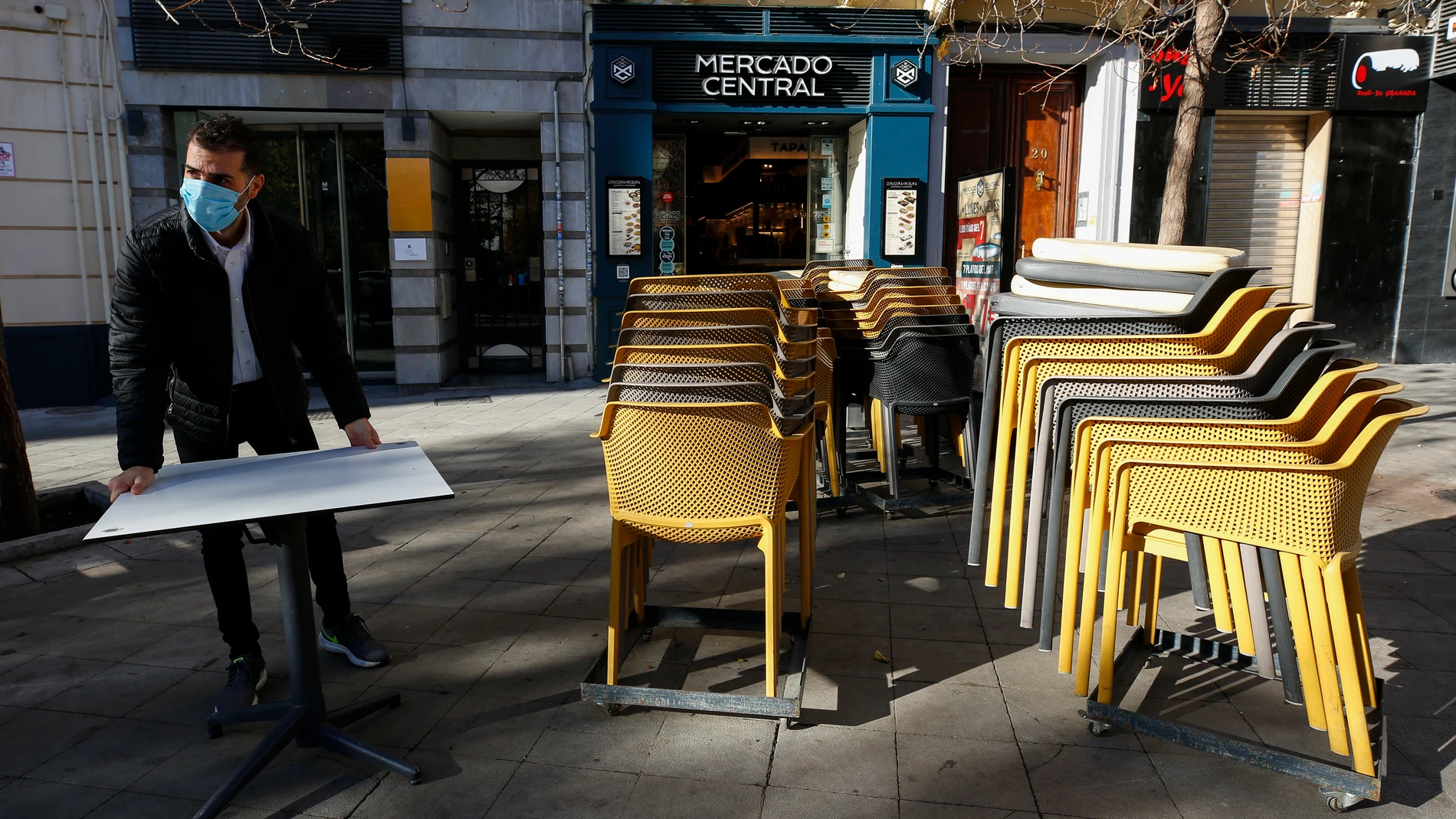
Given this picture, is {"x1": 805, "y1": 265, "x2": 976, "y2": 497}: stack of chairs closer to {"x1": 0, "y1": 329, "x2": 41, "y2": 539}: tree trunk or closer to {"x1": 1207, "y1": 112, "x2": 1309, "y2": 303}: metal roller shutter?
{"x1": 0, "y1": 329, "x2": 41, "y2": 539}: tree trunk

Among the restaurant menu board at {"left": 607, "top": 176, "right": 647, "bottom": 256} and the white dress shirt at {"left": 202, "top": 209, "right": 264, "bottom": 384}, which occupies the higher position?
the restaurant menu board at {"left": 607, "top": 176, "right": 647, "bottom": 256}

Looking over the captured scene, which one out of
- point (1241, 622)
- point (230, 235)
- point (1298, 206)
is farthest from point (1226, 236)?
point (230, 235)

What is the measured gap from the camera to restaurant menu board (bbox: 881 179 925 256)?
1179 centimetres

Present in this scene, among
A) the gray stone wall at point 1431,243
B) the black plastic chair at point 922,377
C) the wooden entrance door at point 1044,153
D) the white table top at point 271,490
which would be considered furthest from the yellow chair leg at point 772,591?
the gray stone wall at point 1431,243

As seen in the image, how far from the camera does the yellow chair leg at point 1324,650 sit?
2.62 meters

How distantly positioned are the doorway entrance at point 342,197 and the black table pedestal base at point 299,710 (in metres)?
9.33

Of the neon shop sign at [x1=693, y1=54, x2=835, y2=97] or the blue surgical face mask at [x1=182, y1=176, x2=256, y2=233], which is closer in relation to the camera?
the blue surgical face mask at [x1=182, y1=176, x2=256, y2=233]

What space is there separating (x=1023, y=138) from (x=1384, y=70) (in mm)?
4455

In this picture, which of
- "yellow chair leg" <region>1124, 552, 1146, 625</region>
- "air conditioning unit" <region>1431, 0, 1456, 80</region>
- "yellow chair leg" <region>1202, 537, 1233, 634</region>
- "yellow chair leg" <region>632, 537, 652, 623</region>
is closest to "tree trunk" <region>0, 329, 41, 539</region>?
"yellow chair leg" <region>632, 537, 652, 623</region>

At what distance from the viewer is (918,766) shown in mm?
2957

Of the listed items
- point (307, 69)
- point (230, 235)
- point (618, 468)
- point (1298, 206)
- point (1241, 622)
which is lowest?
point (1241, 622)

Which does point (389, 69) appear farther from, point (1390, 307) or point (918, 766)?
point (1390, 307)

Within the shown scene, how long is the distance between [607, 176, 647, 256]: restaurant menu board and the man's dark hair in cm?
873

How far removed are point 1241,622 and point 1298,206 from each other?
37.0 feet
